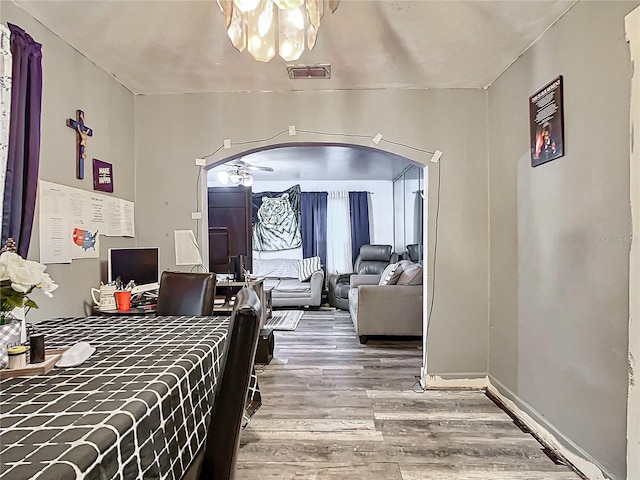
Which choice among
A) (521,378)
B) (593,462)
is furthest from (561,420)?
(521,378)

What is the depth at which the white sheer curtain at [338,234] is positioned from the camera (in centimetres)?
780

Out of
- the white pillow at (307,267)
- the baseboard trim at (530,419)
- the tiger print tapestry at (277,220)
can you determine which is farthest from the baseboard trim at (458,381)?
the tiger print tapestry at (277,220)

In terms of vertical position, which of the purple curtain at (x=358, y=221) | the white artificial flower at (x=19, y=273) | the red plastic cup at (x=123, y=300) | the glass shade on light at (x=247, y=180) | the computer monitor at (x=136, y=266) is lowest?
the red plastic cup at (x=123, y=300)

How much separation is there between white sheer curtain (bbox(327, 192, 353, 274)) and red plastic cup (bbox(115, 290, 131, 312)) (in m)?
5.19

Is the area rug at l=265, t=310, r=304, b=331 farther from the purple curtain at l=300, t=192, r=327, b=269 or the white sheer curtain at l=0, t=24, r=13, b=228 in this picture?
the white sheer curtain at l=0, t=24, r=13, b=228

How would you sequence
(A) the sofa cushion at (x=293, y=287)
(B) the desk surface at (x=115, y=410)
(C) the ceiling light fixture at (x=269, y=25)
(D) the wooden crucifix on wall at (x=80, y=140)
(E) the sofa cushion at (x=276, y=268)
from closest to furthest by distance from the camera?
(B) the desk surface at (x=115, y=410)
(C) the ceiling light fixture at (x=269, y=25)
(D) the wooden crucifix on wall at (x=80, y=140)
(A) the sofa cushion at (x=293, y=287)
(E) the sofa cushion at (x=276, y=268)

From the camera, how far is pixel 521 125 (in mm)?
2771

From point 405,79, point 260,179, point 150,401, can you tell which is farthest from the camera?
point 260,179

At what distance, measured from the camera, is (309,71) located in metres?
2.92

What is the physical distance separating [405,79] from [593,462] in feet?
8.46

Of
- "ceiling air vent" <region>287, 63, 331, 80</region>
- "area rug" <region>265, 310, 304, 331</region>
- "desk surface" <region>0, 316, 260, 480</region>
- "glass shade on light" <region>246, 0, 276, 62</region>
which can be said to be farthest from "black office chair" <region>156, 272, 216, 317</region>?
"area rug" <region>265, 310, 304, 331</region>

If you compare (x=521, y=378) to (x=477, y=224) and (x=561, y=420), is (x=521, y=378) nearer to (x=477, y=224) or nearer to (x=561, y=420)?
(x=561, y=420)

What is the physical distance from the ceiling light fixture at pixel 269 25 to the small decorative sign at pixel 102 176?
Result: 1.64 metres

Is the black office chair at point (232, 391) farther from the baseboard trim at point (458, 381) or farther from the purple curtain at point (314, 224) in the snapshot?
the purple curtain at point (314, 224)
